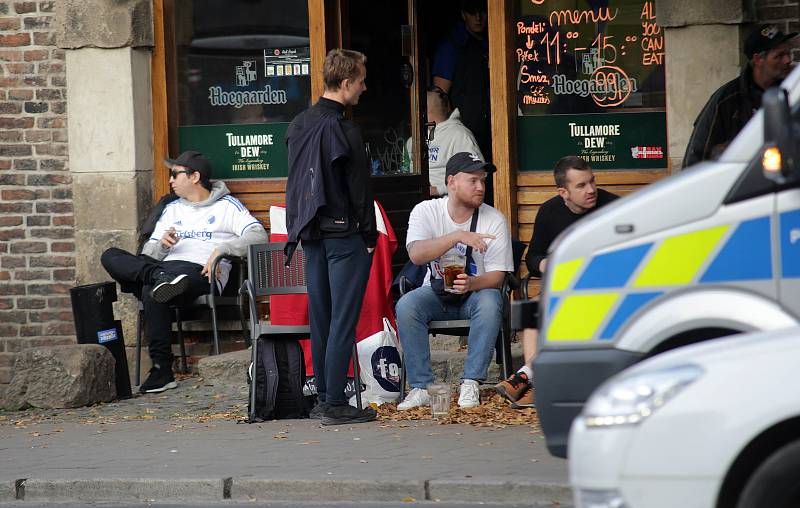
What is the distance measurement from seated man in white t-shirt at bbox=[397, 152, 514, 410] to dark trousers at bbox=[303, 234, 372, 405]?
0.56 m

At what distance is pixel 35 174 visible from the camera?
11789 mm

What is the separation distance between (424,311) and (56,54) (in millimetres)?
4180

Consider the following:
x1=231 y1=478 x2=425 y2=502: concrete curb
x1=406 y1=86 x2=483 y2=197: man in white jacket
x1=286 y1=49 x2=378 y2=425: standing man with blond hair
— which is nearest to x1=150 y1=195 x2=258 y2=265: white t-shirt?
x1=406 y1=86 x2=483 y2=197: man in white jacket

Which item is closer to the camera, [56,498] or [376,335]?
[56,498]

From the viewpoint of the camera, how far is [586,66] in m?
11.0

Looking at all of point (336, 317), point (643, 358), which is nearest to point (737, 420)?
point (643, 358)

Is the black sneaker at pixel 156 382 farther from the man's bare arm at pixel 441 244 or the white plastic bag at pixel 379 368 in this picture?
the man's bare arm at pixel 441 244

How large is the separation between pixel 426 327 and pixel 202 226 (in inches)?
101

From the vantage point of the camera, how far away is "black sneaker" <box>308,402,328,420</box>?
352 inches

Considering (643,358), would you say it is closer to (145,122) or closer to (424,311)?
(424,311)

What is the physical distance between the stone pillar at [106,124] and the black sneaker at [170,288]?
2.94 ft

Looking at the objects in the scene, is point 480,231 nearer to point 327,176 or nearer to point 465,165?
point 465,165

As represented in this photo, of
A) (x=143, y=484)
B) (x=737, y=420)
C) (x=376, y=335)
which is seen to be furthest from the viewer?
(x=376, y=335)

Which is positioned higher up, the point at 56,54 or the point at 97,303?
the point at 56,54
